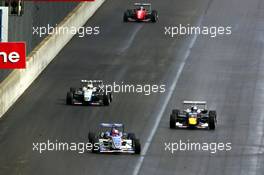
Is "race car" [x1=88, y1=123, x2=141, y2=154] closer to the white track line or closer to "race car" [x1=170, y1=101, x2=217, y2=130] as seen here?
the white track line

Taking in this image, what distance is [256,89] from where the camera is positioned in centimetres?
5566

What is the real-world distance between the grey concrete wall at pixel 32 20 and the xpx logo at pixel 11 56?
35.2ft

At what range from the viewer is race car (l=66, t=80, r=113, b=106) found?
51438mm

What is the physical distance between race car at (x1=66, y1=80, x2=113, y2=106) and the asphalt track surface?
43 centimetres

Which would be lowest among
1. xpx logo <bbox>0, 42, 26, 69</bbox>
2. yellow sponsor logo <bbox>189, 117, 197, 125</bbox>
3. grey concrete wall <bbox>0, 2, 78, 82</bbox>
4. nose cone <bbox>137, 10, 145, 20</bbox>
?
yellow sponsor logo <bbox>189, 117, 197, 125</bbox>

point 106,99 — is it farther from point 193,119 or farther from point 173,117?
point 193,119

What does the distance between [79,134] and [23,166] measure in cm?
559

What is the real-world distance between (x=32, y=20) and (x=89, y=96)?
741cm

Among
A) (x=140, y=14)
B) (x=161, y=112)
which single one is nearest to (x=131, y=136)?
(x=161, y=112)

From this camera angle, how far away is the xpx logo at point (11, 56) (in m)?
40.2

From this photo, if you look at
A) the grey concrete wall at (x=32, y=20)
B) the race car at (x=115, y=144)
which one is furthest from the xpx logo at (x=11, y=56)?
the grey concrete wall at (x=32, y=20)

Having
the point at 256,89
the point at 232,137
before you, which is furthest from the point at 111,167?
the point at 256,89

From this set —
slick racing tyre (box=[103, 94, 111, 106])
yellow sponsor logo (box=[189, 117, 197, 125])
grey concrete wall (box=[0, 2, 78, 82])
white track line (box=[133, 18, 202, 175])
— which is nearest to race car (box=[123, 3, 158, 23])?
white track line (box=[133, 18, 202, 175])

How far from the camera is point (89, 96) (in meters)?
51.4
